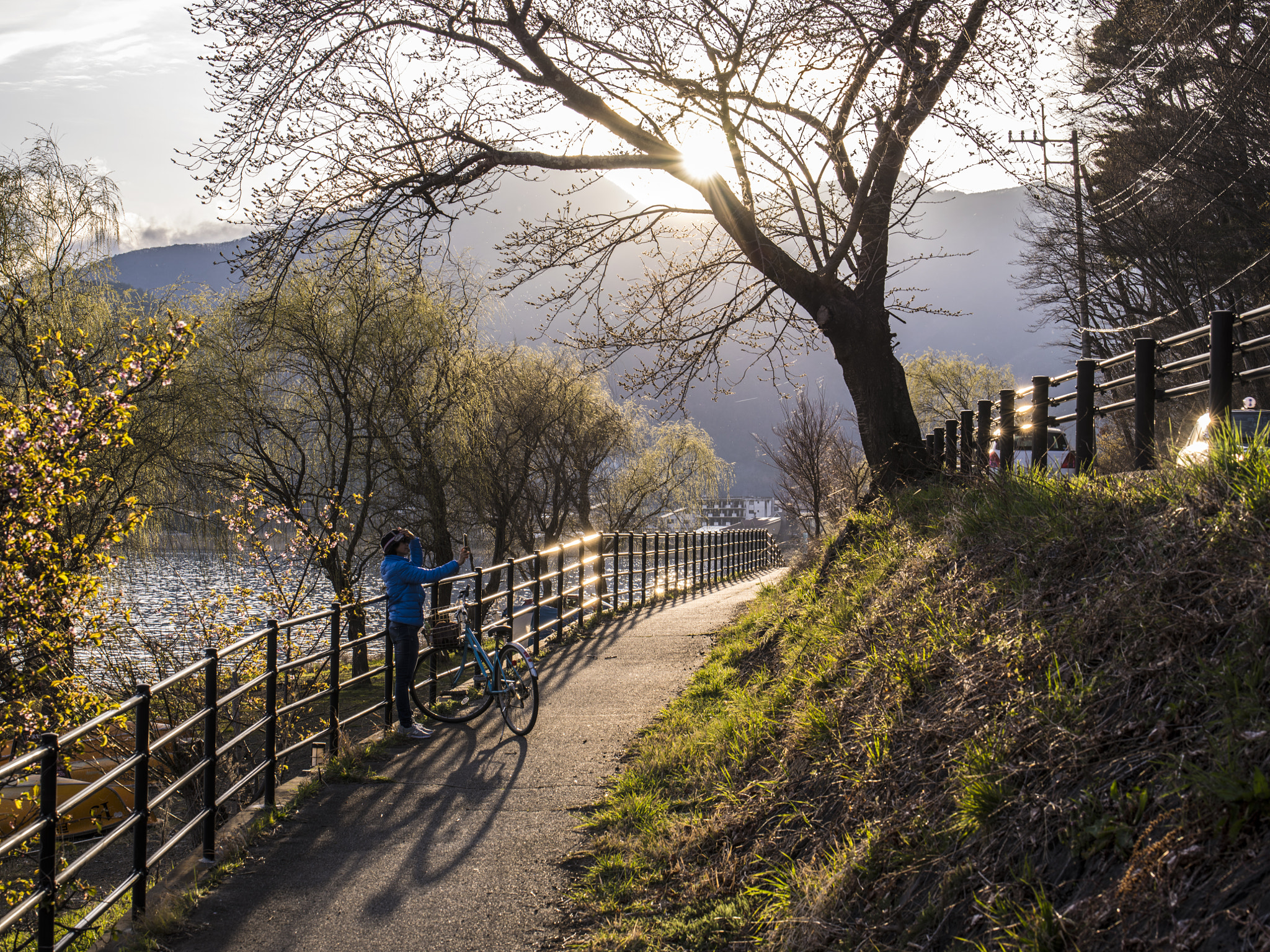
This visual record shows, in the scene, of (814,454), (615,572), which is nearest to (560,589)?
(615,572)

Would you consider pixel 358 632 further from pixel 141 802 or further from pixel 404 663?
pixel 141 802

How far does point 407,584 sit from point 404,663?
0.69 metres

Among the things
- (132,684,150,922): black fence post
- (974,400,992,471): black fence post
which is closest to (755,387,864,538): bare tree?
(974,400,992,471): black fence post

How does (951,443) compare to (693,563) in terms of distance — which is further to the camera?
(693,563)

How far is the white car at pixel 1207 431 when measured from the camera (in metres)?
4.33

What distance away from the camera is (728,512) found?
422ft

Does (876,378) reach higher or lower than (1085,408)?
higher

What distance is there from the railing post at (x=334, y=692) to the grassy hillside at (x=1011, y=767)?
2383 mm

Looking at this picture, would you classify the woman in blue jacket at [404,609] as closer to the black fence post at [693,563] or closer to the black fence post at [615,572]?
the black fence post at [615,572]

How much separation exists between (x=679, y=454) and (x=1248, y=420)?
32016 millimetres

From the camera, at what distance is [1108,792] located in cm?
273

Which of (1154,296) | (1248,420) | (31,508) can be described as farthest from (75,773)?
(1154,296)

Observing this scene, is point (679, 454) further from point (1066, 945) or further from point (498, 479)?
point (1066, 945)

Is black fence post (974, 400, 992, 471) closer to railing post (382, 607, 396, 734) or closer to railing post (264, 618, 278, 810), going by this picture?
railing post (382, 607, 396, 734)
